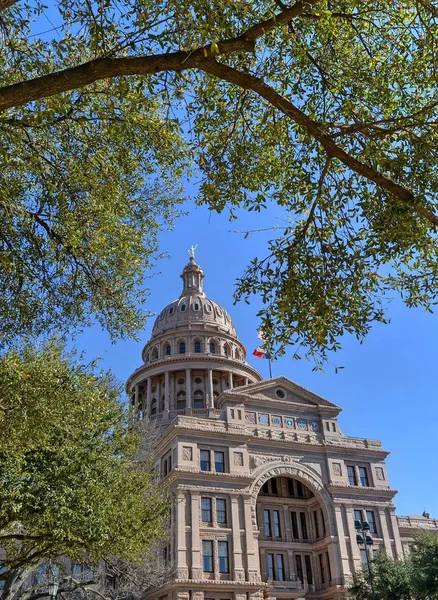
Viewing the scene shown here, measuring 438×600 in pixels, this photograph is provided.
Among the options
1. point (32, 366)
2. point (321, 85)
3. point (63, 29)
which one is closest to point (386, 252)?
point (321, 85)

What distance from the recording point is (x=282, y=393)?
174 feet

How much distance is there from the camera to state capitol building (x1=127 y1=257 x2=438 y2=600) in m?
42.1

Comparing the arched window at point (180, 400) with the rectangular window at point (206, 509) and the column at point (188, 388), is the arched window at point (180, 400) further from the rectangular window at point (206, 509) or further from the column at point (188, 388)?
the rectangular window at point (206, 509)

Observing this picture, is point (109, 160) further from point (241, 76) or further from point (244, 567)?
point (244, 567)

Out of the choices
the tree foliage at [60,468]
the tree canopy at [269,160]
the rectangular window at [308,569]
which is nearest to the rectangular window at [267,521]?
the rectangular window at [308,569]

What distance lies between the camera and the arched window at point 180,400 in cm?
7125

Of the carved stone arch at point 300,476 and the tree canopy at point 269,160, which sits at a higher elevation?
the carved stone arch at point 300,476

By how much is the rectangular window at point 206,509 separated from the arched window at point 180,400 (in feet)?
88.5

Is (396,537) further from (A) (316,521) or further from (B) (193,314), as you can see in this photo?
(B) (193,314)

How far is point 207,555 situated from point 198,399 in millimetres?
30316

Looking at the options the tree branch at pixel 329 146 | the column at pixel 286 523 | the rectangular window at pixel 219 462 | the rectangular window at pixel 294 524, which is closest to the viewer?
the tree branch at pixel 329 146

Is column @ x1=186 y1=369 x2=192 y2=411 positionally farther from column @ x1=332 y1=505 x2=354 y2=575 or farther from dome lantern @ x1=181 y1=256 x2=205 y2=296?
column @ x1=332 y1=505 x2=354 y2=575

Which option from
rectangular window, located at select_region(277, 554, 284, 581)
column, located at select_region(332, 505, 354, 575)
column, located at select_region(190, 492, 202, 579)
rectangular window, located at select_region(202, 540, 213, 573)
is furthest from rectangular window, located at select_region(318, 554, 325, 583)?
column, located at select_region(190, 492, 202, 579)

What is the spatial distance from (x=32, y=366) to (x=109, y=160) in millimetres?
8011
